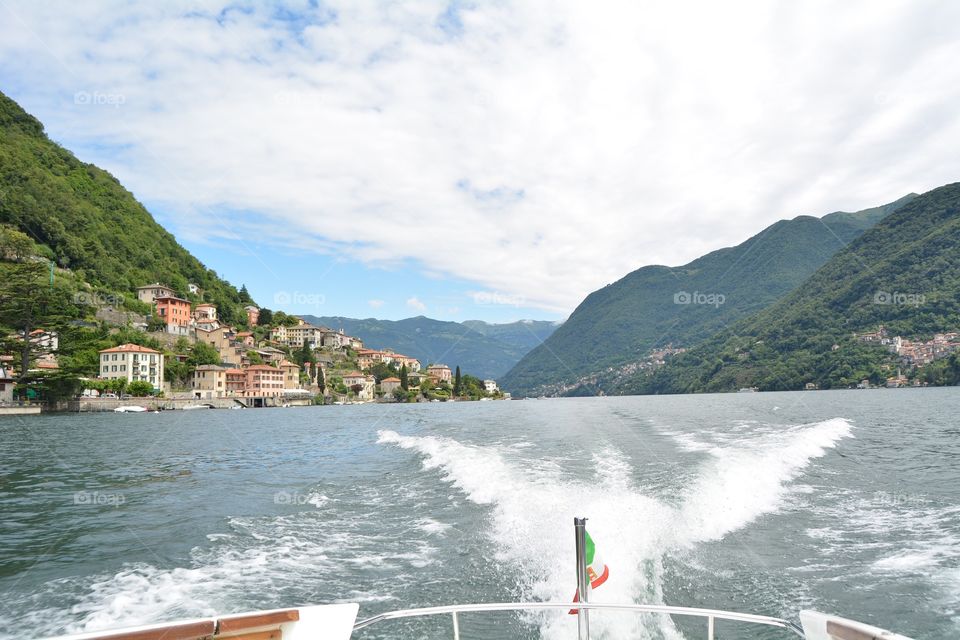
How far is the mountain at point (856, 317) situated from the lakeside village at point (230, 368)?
62057 millimetres

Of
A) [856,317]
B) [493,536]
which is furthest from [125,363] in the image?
[856,317]

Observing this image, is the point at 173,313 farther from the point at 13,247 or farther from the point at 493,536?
the point at 493,536

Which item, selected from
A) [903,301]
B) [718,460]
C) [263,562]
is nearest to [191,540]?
[263,562]

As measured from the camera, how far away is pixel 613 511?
1136cm

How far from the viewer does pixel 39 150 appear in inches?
4621

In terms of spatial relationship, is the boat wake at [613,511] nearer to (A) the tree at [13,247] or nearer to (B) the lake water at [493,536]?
(B) the lake water at [493,536]

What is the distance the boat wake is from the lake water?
50mm

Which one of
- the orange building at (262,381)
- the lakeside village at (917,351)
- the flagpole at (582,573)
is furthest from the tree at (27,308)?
the lakeside village at (917,351)

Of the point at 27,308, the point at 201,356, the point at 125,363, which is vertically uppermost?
the point at 27,308

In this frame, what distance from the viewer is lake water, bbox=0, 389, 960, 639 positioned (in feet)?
23.5

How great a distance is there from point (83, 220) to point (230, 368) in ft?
130

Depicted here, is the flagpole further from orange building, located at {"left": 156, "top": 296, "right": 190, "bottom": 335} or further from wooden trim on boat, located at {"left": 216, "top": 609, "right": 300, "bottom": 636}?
orange building, located at {"left": 156, "top": 296, "right": 190, "bottom": 335}

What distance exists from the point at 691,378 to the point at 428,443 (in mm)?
136214

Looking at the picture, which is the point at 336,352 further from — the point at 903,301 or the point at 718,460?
the point at 718,460
